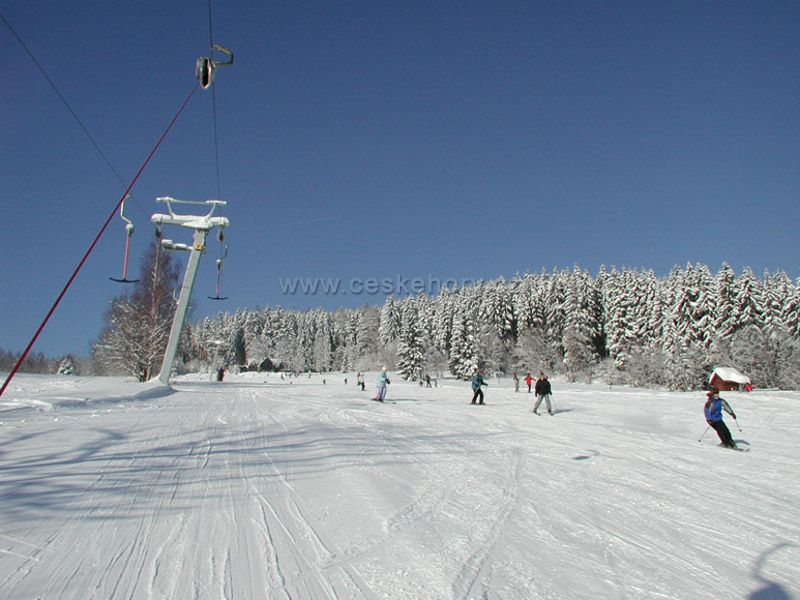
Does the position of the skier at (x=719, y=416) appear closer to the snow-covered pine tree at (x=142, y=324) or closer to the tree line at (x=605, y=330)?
the snow-covered pine tree at (x=142, y=324)

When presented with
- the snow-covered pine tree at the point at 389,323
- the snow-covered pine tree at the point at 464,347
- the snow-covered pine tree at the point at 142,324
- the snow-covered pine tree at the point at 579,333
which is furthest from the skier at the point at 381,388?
the snow-covered pine tree at the point at 389,323

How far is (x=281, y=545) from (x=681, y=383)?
55.8 m

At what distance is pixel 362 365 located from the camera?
10750 centimetres

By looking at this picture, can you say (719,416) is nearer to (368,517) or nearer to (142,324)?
(368,517)

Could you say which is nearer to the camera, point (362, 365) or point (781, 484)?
point (781, 484)

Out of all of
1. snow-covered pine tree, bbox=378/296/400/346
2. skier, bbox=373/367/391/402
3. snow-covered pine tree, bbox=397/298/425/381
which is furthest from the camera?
snow-covered pine tree, bbox=378/296/400/346

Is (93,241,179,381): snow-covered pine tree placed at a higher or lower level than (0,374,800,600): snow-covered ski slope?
higher

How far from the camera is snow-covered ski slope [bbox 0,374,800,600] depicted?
135 inches

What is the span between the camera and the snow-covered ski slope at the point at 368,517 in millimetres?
3438

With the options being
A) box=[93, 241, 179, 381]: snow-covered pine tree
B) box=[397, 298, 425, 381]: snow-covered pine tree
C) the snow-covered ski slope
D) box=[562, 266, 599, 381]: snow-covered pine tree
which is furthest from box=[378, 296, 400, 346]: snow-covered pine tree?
the snow-covered ski slope

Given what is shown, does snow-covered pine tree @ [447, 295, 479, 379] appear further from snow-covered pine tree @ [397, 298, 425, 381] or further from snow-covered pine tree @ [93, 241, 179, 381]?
snow-covered pine tree @ [93, 241, 179, 381]

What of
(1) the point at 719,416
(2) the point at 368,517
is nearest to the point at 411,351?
(1) the point at 719,416

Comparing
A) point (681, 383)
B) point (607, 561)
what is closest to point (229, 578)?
point (607, 561)

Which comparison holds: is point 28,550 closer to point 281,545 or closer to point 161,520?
point 161,520
